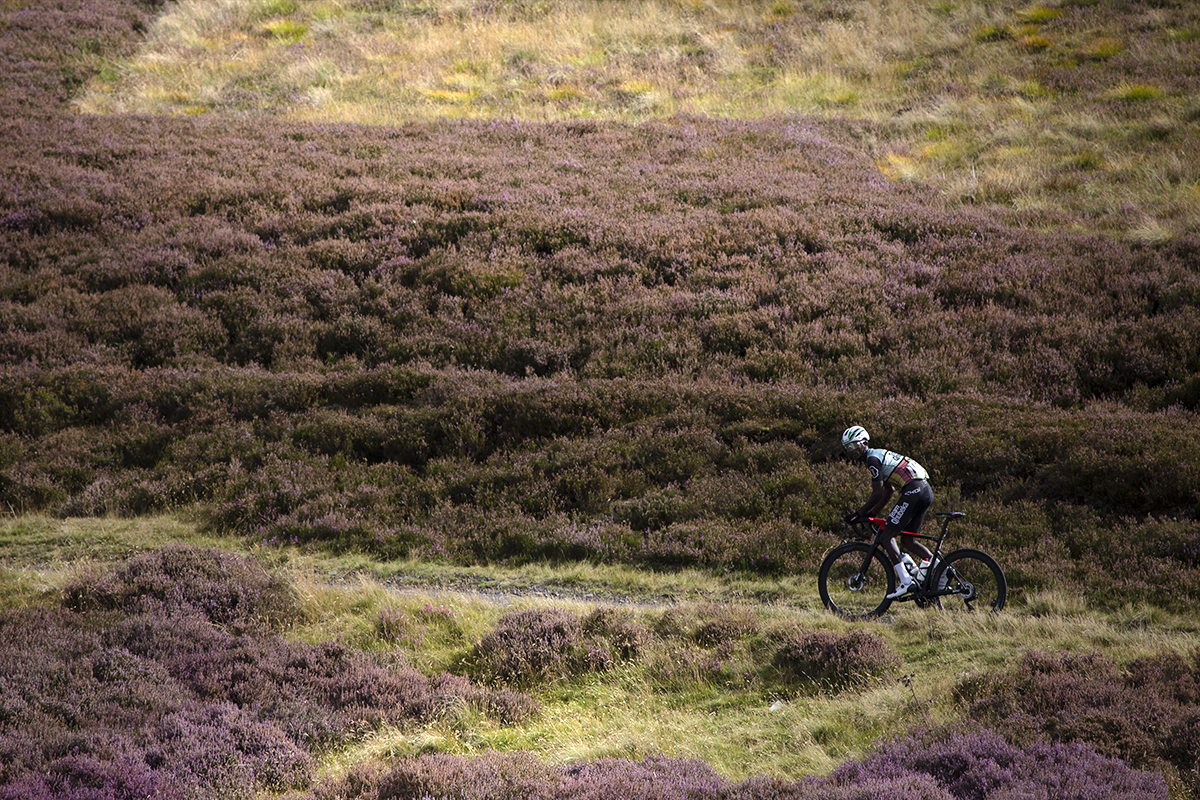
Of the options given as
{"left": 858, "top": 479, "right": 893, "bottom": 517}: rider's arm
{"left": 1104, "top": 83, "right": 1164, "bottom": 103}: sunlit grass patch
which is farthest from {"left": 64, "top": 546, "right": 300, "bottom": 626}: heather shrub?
{"left": 1104, "top": 83, "right": 1164, "bottom": 103}: sunlit grass patch

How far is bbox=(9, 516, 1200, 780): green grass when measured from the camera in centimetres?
801

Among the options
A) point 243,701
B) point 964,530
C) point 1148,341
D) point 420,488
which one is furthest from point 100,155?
point 1148,341

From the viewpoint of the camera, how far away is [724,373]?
16047 millimetres

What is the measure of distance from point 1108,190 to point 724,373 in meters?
12.4

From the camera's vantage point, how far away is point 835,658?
30.1 ft

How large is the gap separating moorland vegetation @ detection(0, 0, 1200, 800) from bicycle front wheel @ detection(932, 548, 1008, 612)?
53cm

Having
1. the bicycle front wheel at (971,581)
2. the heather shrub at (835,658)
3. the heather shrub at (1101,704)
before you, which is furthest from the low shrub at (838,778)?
the bicycle front wheel at (971,581)

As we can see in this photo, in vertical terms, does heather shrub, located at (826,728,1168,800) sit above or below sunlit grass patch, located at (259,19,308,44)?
below

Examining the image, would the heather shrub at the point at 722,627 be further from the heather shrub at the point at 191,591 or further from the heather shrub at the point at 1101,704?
the heather shrub at the point at 191,591

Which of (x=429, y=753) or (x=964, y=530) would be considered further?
(x=964, y=530)

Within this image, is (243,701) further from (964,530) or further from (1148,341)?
(1148,341)

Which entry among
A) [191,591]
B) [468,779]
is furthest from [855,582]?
[191,591]

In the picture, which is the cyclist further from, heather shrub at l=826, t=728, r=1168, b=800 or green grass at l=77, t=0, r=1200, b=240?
green grass at l=77, t=0, r=1200, b=240

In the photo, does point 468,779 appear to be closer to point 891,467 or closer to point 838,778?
point 838,778
